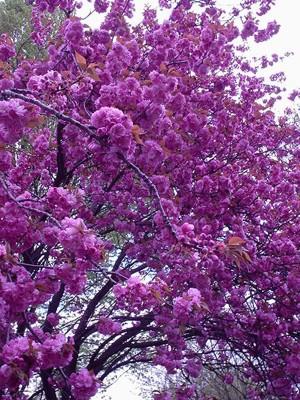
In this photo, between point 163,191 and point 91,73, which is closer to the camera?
point 91,73

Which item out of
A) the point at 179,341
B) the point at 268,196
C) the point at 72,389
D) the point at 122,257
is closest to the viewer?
the point at 72,389

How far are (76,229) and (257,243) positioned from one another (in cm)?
363

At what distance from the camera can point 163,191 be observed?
4.71 metres

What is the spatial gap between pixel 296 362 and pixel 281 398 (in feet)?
3.68

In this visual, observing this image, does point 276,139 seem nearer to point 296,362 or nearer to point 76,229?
point 296,362

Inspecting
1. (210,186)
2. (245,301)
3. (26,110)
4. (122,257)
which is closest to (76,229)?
(26,110)

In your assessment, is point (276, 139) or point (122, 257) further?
point (276, 139)

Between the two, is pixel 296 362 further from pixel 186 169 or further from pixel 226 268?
pixel 186 169

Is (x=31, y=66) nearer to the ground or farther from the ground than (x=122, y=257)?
farther from the ground

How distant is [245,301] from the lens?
19.3 feet

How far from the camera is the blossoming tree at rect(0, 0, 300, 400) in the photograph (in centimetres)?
331

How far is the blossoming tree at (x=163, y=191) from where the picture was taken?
331cm

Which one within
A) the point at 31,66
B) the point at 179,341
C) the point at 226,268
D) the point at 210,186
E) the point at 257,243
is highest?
the point at 31,66

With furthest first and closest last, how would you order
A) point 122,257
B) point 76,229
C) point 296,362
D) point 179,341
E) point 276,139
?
point 276,139, point 122,257, point 179,341, point 296,362, point 76,229
